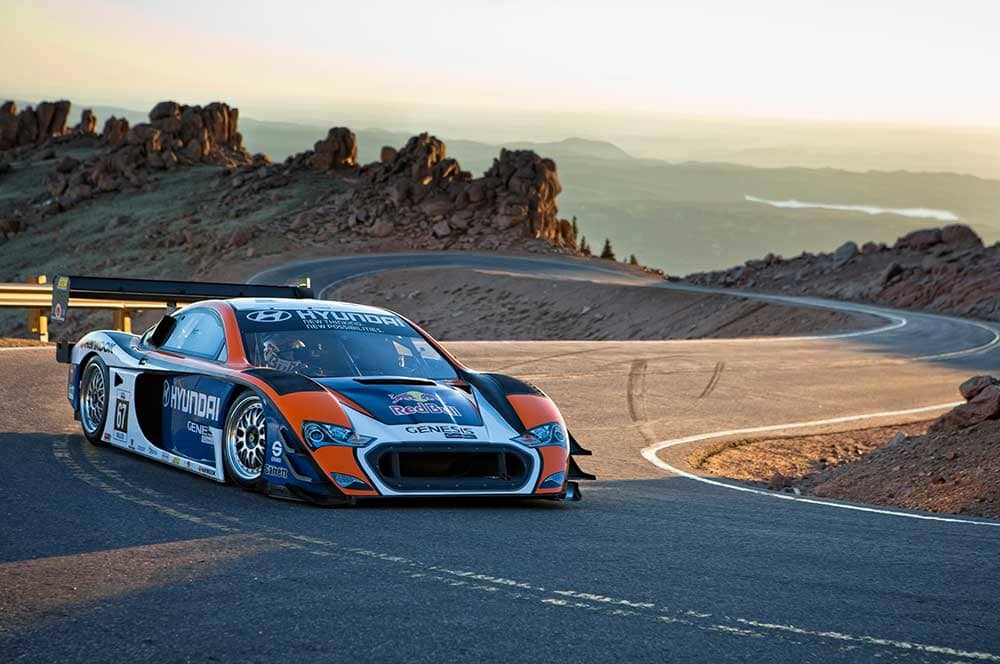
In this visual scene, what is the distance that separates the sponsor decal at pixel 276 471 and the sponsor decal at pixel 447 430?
0.84m

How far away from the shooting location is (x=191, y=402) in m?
9.97

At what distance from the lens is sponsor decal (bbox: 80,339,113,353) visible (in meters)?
11.5

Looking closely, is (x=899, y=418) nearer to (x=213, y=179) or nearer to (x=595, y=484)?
(x=595, y=484)

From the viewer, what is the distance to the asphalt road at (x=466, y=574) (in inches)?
219

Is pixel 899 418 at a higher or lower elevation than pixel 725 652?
lower

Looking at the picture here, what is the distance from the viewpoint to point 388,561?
7.07 m

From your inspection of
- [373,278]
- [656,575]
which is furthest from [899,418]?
[373,278]

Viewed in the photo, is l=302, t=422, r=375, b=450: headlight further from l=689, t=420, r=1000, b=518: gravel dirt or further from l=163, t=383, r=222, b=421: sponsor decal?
l=689, t=420, r=1000, b=518: gravel dirt

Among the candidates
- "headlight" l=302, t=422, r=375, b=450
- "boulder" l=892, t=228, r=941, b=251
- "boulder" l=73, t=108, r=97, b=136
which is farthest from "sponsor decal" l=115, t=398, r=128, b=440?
"boulder" l=73, t=108, r=97, b=136

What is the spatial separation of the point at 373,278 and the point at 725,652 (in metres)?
52.6

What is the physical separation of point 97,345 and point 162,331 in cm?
88

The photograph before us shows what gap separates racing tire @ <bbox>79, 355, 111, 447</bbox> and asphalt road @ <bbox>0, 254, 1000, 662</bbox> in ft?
0.78

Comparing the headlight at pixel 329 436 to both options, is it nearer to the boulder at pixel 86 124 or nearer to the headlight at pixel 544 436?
the headlight at pixel 544 436

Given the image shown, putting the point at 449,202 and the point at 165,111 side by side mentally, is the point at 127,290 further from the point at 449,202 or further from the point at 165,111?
the point at 165,111
